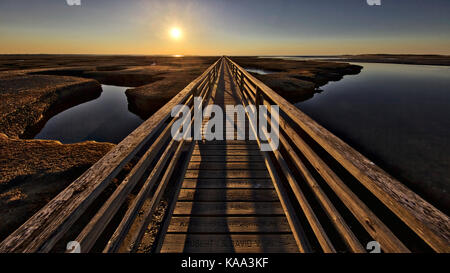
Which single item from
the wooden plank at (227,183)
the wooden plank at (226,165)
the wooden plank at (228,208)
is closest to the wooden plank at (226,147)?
the wooden plank at (226,165)

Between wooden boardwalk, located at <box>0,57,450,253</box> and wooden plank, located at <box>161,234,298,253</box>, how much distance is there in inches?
0.4

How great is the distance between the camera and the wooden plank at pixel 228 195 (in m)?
2.72

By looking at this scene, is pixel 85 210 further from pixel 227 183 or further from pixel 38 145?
pixel 38 145

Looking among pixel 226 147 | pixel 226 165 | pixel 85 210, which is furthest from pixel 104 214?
pixel 226 147

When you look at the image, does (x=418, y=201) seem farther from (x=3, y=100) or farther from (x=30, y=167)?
(x=3, y=100)

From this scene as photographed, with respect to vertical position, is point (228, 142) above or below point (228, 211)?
above

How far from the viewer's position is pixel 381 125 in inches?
491

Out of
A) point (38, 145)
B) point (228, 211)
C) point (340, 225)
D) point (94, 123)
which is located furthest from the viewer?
point (94, 123)

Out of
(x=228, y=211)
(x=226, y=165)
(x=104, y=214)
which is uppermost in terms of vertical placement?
(x=104, y=214)

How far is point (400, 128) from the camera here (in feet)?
38.6

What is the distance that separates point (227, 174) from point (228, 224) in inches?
42.4

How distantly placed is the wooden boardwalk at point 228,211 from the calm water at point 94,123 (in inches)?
326

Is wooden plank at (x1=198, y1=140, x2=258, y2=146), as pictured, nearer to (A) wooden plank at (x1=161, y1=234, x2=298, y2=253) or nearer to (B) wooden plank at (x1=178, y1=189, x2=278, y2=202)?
(B) wooden plank at (x1=178, y1=189, x2=278, y2=202)

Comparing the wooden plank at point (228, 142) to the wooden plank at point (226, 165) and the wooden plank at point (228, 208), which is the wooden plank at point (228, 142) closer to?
the wooden plank at point (226, 165)
